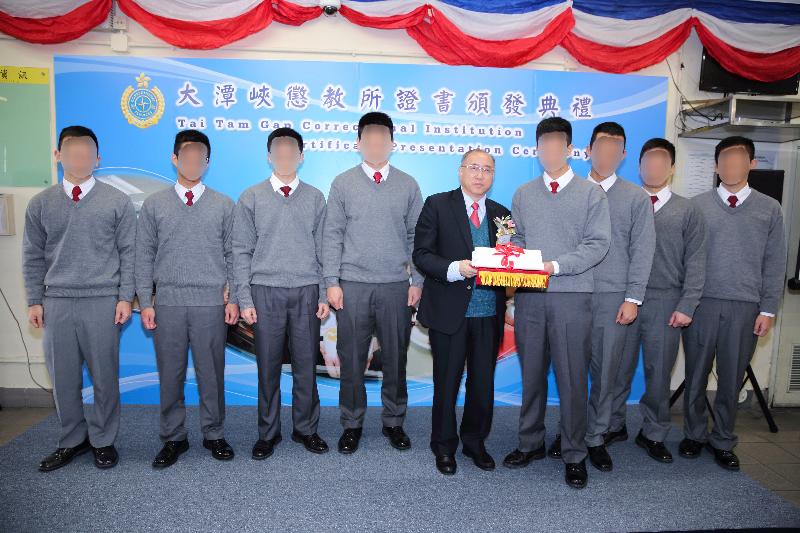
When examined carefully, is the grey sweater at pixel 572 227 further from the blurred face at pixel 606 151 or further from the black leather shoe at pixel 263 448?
the black leather shoe at pixel 263 448

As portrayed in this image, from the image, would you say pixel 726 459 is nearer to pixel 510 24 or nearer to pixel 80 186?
pixel 510 24

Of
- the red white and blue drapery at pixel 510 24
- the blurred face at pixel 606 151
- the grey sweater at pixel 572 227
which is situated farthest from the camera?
the red white and blue drapery at pixel 510 24

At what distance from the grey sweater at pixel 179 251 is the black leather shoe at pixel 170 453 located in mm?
→ 868

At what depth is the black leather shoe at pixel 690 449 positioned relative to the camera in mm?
3217

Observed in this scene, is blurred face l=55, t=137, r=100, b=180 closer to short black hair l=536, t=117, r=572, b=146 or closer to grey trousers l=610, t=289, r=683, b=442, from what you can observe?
short black hair l=536, t=117, r=572, b=146

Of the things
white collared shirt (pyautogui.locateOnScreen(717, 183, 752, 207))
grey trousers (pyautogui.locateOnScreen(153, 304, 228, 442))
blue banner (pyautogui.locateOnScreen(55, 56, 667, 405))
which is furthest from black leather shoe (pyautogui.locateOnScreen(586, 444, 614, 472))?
grey trousers (pyautogui.locateOnScreen(153, 304, 228, 442))


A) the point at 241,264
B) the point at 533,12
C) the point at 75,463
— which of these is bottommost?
the point at 75,463

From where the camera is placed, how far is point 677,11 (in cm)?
394

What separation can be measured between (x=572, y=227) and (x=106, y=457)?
3.04 meters

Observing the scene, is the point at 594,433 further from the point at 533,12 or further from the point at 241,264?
the point at 533,12

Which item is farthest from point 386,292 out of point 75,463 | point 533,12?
point 533,12

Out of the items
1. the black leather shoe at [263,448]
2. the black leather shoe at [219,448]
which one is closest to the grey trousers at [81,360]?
the black leather shoe at [219,448]

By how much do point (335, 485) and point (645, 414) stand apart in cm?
208

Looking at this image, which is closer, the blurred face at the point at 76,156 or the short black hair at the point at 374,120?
the blurred face at the point at 76,156
